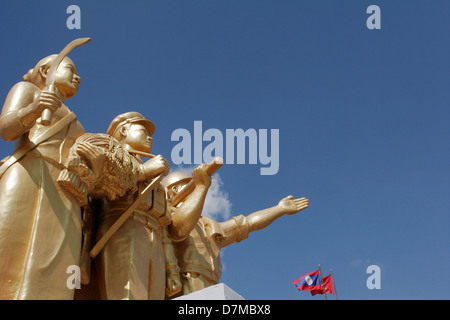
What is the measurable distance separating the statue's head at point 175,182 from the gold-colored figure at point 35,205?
2.90 metres

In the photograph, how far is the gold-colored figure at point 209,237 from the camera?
26.0 feet

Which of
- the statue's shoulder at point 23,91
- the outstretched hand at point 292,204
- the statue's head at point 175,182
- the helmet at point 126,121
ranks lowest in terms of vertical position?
the outstretched hand at point 292,204

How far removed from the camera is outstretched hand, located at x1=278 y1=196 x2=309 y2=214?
9.66 metres

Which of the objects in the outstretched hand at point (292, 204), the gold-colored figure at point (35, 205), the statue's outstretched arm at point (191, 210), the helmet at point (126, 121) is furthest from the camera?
the outstretched hand at point (292, 204)

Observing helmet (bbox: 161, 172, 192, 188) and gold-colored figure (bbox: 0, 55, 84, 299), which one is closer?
gold-colored figure (bbox: 0, 55, 84, 299)

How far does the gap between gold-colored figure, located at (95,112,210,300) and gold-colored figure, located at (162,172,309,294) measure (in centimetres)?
38

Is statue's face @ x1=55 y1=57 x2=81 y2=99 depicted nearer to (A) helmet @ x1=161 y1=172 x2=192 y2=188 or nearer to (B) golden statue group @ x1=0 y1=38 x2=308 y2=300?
(B) golden statue group @ x1=0 y1=38 x2=308 y2=300

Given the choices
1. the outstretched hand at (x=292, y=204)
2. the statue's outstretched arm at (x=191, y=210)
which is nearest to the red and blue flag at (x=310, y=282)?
the outstretched hand at (x=292, y=204)

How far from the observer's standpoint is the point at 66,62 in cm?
712

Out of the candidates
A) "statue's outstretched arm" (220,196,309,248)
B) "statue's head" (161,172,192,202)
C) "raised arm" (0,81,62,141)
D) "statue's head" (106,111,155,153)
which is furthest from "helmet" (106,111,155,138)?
"statue's outstretched arm" (220,196,309,248)

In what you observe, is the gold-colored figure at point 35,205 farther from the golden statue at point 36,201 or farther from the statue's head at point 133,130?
the statue's head at point 133,130
